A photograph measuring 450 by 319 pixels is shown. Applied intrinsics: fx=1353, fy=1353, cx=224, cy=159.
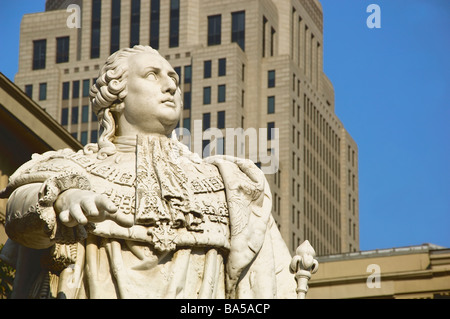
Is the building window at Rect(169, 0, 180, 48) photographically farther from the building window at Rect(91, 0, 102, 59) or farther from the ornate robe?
the ornate robe

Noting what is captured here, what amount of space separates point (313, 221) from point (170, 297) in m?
114

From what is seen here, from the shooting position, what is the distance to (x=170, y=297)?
1067 cm

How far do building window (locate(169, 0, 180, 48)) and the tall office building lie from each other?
0.28 feet

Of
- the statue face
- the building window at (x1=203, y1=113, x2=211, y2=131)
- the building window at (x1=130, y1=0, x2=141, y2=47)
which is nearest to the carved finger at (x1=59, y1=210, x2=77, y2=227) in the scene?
the statue face

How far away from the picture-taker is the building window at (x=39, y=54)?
120 meters

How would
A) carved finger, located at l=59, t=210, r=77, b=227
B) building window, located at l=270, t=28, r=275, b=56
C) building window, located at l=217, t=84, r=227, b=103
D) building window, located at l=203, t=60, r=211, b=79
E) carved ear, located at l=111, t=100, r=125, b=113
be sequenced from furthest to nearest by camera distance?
building window, located at l=270, t=28, r=275, b=56 → building window, located at l=217, t=84, r=227, b=103 → building window, located at l=203, t=60, r=211, b=79 → carved ear, located at l=111, t=100, r=125, b=113 → carved finger, located at l=59, t=210, r=77, b=227

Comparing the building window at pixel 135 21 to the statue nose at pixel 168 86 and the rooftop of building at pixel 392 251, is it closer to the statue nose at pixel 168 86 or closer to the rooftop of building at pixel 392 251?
the rooftop of building at pixel 392 251

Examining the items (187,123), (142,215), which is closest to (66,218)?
(142,215)

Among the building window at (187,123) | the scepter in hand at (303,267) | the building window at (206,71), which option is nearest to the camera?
the scepter in hand at (303,267)

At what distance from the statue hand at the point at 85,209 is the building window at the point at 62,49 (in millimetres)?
111162

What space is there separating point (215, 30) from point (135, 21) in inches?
278

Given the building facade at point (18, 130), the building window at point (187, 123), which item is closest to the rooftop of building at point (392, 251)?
the building facade at point (18, 130)

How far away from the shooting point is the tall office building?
113 metres

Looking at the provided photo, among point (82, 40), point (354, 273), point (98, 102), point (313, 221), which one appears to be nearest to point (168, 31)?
point (82, 40)
